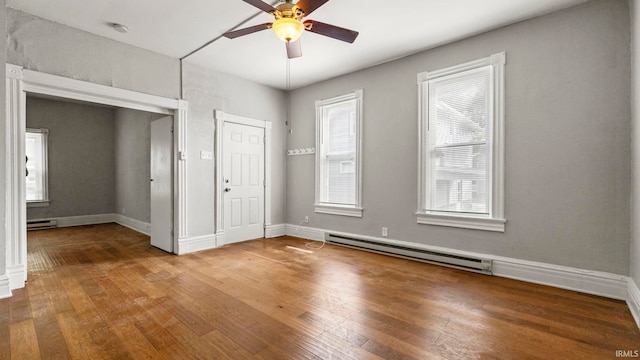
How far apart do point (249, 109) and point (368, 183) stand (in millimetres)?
2540

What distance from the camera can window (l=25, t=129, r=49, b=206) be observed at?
21.5 feet

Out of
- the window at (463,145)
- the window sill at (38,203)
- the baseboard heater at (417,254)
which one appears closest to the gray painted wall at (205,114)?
the baseboard heater at (417,254)

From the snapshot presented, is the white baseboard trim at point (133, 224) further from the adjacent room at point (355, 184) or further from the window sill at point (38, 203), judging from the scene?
the window sill at point (38, 203)

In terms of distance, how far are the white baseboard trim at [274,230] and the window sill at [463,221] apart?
9.21 feet

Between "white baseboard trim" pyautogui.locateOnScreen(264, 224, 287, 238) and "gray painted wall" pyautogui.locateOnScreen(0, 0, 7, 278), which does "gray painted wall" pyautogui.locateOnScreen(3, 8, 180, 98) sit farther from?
"white baseboard trim" pyautogui.locateOnScreen(264, 224, 287, 238)

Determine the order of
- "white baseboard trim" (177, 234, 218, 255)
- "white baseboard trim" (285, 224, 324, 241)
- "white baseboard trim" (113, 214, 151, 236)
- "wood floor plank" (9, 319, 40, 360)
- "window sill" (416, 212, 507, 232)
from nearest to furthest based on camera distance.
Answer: "wood floor plank" (9, 319, 40, 360) < "window sill" (416, 212, 507, 232) < "white baseboard trim" (177, 234, 218, 255) < "white baseboard trim" (285, 224, 324, 241) < "white baseboard trim" (113, 214, 151, 236)

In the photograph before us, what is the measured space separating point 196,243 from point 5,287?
209 cm

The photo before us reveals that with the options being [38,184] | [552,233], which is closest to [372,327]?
[552,233]

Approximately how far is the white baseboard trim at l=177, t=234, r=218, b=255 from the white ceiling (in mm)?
2721

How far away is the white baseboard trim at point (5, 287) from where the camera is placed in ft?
8.89

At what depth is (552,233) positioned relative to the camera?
121 inches

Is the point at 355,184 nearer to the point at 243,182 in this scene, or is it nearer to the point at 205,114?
the point at 243,182

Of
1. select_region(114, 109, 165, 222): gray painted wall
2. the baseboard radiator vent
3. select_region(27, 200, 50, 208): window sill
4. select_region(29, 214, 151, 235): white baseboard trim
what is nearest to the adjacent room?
select_region(29, 214, 151, 235): white baseboard trim

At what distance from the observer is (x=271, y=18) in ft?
10.5
